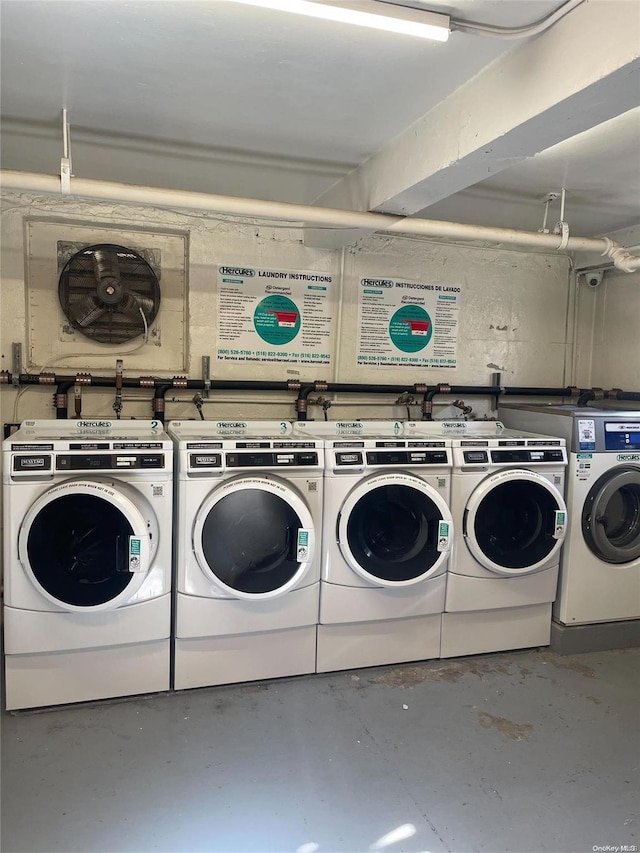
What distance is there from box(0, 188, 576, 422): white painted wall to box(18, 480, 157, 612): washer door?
3.73 feet

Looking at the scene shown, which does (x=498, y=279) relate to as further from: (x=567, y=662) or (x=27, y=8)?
(x=27, y=8)

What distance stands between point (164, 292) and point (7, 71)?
5.00 ft

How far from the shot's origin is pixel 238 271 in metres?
→ 3.76

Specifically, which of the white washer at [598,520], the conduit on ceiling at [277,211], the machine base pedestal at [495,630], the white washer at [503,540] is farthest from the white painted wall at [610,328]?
the machine base pedestal at [495,630]

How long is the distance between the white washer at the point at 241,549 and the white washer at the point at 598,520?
1.48 metres

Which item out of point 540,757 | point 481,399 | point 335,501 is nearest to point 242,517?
point 335,501

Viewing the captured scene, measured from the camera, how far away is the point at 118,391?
3.45 m

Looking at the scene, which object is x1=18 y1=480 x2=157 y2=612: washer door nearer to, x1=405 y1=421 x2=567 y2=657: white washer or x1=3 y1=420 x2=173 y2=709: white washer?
x1=3 y1=420 x2=173 y2=709: white washer

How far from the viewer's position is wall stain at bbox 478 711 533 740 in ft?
8.40

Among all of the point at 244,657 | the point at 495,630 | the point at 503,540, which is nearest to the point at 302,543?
the point at 244,657

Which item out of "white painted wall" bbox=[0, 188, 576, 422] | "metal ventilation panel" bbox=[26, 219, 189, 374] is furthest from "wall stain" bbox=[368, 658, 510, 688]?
"metal ventilation panel" bbox=[26, 219, 189, 374]

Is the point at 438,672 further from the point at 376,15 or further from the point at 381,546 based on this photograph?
the point at 376,15

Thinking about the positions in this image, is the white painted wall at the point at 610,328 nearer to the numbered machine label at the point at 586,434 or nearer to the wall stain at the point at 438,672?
the numbered machine label at the point at 586,434

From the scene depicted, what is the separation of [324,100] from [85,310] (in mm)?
1835
